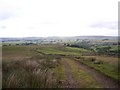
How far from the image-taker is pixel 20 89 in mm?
7957

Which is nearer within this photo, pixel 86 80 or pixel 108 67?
pixel 86 80

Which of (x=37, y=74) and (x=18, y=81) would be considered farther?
(x=37, y=74)

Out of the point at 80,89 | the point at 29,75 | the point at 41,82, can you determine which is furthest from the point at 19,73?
the point at 80,89

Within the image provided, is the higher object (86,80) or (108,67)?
(86,80)

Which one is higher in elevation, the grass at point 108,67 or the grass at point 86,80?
the grass at point 86,80

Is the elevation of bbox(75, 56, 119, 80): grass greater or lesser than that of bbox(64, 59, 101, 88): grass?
lesser

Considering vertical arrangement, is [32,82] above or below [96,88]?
above

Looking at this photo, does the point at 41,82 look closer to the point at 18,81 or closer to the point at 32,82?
the point at 32,82

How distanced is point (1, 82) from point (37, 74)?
5.29 feet

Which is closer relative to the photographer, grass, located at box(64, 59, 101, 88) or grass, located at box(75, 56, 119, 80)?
grass, located at box(64, 59, 101, 88)

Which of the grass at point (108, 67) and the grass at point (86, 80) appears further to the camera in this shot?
the grass at point (108, 67)

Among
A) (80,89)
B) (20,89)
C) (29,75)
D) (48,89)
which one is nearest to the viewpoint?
(20,89)

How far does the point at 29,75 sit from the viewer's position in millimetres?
9258

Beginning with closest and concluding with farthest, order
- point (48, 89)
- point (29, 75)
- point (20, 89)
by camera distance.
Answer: point (20, 89), point (48, 89), point (29, 75)
